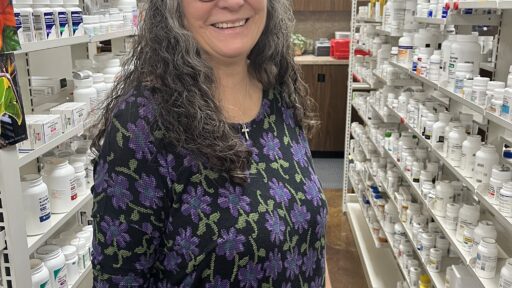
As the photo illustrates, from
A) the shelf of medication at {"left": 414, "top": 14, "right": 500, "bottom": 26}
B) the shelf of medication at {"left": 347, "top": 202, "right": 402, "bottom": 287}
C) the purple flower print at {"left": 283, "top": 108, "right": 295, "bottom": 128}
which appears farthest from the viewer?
the shelf of medication at {"left": 347, "top": 202, "right": 402, "bottom": 287}

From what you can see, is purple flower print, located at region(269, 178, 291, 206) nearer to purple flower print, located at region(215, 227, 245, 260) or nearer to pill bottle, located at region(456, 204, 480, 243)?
purple flower print, located at region(215, 227, 245, 260)

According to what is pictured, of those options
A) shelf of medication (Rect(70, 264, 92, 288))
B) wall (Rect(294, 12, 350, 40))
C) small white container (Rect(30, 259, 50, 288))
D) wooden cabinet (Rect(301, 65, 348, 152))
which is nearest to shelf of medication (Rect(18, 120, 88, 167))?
small white container (Rect(30, 259, 50, 288))

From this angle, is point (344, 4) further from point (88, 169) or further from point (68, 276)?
point (68, 276)

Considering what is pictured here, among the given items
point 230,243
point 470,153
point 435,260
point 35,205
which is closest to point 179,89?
point 230,243

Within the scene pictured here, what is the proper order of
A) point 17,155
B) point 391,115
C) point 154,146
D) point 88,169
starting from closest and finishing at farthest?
point 154,146 < point 17,155 < point 88,169 < point 391,115

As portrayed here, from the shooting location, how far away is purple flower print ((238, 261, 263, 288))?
3.52 ft

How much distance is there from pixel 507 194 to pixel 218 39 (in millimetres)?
1168

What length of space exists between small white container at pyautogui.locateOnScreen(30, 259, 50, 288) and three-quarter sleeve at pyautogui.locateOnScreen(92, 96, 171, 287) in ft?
3.11

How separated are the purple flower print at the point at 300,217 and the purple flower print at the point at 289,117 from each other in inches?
9.6

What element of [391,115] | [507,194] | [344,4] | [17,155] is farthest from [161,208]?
[344,4]

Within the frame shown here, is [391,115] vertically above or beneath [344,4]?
beneath

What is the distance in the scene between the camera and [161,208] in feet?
3.37

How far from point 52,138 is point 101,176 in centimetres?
104

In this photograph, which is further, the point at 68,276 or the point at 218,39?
the point at 68,276
